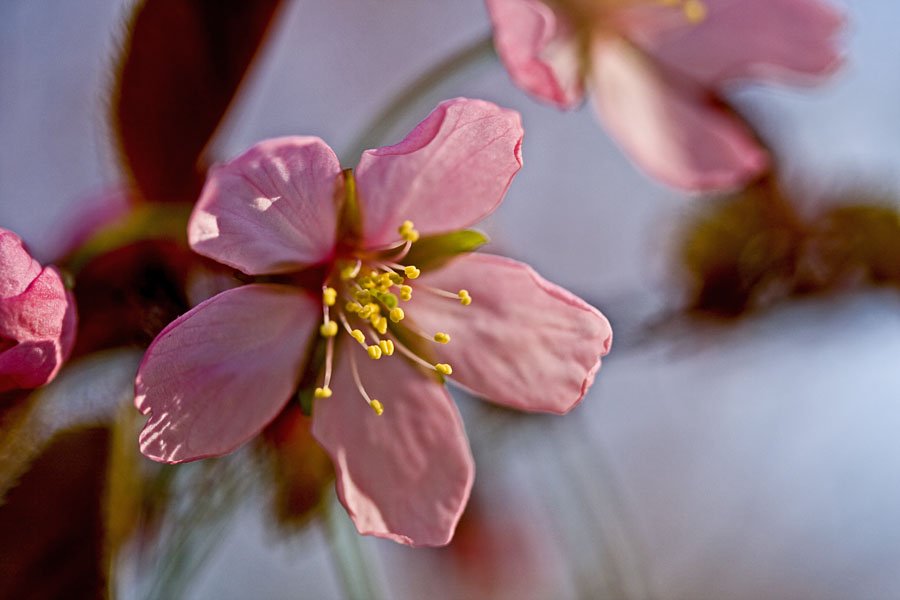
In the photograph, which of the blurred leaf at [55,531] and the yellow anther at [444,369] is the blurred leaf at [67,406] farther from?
the yellow anther at [444,369]

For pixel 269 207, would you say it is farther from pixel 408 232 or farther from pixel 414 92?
pixel 414 92

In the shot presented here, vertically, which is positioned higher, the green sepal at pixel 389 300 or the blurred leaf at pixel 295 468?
the green sepal at pixel 389 300

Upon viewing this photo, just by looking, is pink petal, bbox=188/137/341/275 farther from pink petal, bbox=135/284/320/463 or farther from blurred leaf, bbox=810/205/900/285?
blurred leaf, bbox=810/205/900/285

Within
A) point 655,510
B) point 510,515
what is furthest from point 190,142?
point 655,510

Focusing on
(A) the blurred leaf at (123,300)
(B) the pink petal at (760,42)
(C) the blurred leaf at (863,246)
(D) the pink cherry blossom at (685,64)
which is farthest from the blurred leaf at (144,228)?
(C) the blurred leaf at (863,246)

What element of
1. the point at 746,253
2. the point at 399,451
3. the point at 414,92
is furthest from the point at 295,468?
the point at 746,253

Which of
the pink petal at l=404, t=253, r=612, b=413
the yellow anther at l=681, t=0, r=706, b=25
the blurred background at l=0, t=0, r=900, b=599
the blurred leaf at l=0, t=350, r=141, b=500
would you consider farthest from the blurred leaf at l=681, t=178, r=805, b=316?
the blurred leaf at l=0, t=350, r=141, b=500
